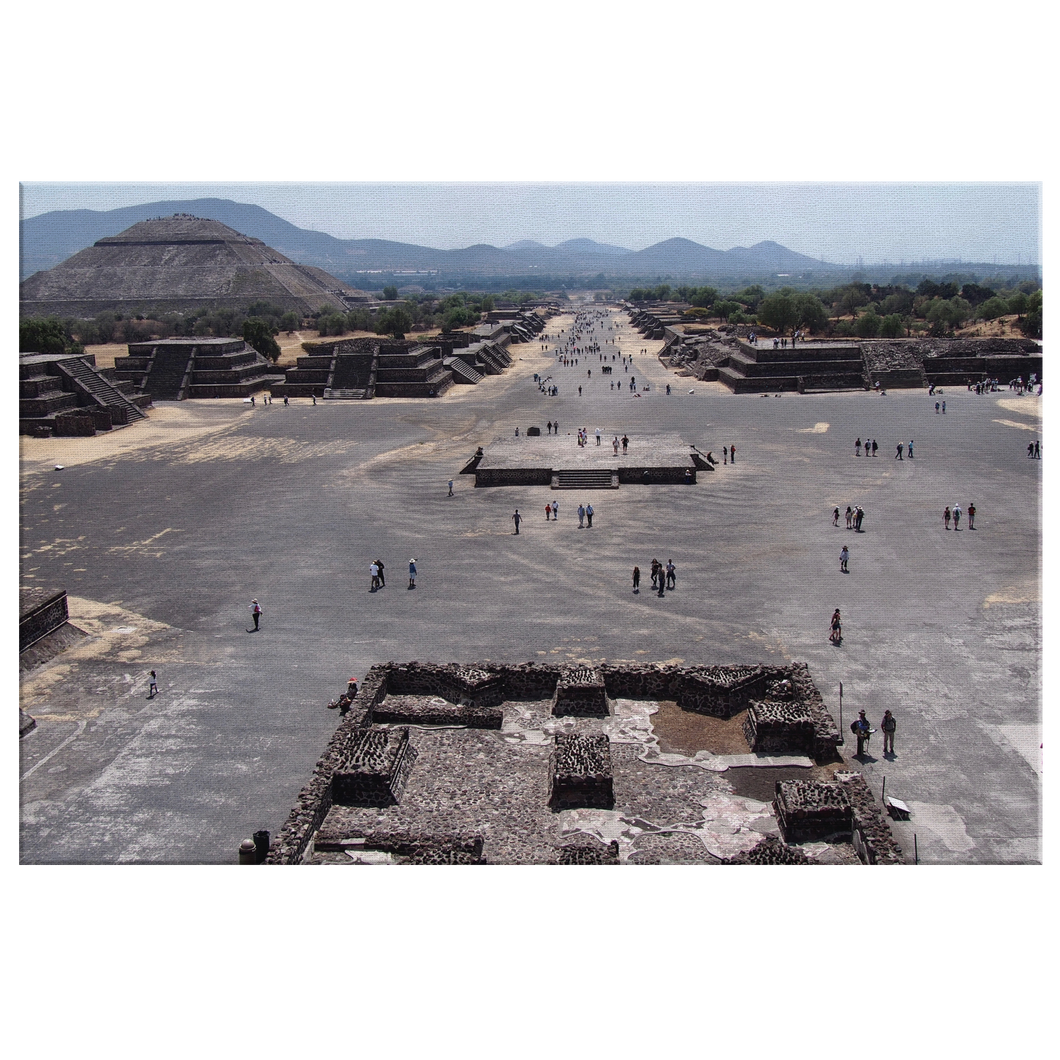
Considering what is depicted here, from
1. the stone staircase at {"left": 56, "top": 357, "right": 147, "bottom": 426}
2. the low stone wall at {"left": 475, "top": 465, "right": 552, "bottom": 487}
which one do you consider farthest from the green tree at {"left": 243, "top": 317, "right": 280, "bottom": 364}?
the low stone wall at {"left": 475, "top": 465, "right": 552, "bottom": 487}

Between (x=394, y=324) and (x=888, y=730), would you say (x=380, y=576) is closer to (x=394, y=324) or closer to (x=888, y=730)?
(x=888, y=730)

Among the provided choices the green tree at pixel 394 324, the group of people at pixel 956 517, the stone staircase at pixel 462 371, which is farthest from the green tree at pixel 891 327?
the group of people at pixel 956 517

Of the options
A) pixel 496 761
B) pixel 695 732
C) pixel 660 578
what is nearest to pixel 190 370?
pixel 660 578

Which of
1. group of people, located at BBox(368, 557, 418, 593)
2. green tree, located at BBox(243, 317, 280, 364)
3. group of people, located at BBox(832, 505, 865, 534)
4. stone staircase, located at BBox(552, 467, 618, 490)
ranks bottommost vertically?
group of people, located at BBox(368, 557, 418, 593)

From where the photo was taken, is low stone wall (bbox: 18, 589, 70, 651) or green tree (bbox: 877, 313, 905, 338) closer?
low stone wall (bbox: 18, 589, 70, 651)

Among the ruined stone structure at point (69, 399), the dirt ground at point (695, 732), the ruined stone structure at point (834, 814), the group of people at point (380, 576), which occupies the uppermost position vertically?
the ruined stone structure at point (69, 399)

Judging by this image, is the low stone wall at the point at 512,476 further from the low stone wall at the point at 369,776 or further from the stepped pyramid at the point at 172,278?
the stepped pyramid at the point at 172,278

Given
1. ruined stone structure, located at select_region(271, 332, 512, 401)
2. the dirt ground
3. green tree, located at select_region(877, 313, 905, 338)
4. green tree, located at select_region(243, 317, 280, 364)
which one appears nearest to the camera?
the dirt ground

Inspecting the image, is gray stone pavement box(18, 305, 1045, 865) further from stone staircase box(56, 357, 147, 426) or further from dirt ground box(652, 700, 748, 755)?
stone staircase box(56, 357, 147, 426)
